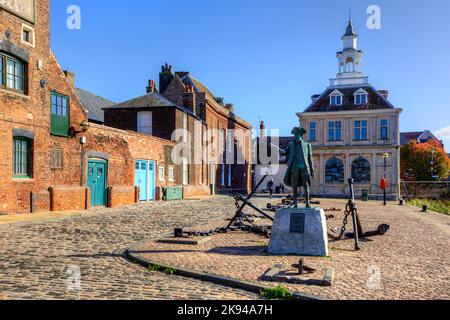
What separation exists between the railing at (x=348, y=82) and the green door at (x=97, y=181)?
2941cm

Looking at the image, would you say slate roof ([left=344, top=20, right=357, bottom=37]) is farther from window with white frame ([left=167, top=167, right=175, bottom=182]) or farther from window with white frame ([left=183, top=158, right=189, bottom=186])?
window with white frame ([left=167, top=167, right=175, bottom=182])

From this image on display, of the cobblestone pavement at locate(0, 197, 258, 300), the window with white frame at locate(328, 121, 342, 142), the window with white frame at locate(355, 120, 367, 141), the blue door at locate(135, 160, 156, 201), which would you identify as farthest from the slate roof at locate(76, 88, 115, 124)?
the window with white frame at locate(355, 120, 367, 141)

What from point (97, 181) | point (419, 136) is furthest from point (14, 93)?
point (419, 136)

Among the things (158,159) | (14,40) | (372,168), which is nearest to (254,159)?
(372,168)

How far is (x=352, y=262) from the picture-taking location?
26.6 ft

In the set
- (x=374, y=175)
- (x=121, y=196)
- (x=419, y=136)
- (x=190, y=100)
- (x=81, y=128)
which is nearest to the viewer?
(x=81, y=128)

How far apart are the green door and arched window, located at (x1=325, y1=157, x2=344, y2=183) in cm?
2638

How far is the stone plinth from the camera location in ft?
28.8

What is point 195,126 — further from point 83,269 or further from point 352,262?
point 83,269

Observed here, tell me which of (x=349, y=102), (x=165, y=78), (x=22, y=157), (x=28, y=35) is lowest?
(x=22, y=157)

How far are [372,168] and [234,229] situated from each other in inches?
1273

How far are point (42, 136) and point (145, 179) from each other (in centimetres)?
947

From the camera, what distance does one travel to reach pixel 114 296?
573cm
